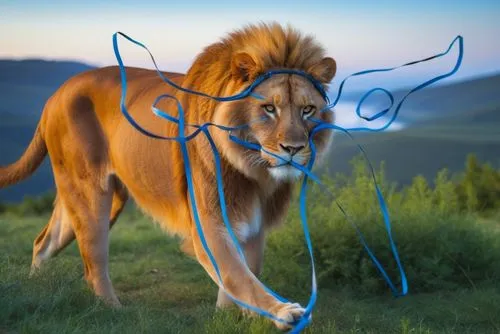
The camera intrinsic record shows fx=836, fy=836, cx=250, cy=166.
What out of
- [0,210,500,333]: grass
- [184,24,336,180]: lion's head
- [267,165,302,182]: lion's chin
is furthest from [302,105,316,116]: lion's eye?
[0,210,500,333]: grass

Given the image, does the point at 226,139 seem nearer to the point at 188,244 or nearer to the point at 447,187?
the point at 188,244

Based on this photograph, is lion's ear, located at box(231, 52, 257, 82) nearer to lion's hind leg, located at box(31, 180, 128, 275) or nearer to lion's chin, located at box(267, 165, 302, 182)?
lion's chin, located at box(267, 165, 302, 182)

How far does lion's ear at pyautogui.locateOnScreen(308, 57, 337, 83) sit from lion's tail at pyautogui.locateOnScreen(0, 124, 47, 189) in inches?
115

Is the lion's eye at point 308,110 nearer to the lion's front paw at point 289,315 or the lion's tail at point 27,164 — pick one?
the lion's front paw at point 289,315

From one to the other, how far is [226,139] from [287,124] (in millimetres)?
466

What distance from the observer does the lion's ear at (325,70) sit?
4.71 metres

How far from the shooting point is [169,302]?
266 inches

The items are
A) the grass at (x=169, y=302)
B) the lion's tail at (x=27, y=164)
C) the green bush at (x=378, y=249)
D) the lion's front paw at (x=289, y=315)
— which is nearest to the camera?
the lion's front paw at (x=289, y=315)

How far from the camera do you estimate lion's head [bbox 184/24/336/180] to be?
443 centimetres

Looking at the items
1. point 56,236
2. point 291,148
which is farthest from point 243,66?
point 56,236

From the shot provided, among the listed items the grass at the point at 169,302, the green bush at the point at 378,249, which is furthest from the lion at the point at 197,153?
the green bush at the point at 378,249

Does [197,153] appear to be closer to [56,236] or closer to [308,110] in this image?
[308,110]

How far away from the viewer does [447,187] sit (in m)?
8.36

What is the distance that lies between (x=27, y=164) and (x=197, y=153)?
2345mm
